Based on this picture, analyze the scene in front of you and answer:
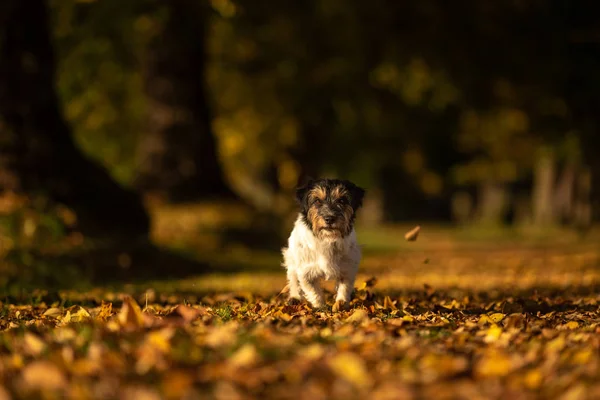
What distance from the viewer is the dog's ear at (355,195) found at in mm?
7566

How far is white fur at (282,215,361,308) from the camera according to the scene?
7.42 meters

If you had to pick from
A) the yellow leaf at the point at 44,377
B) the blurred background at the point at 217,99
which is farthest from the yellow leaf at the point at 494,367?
the blurred background at the point at 217,99

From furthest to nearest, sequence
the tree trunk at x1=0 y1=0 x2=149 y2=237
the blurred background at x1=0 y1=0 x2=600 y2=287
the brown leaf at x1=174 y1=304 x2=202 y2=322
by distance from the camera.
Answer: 1. the blurred background at x1=0 y1=0 x2=600 y2=287
2. the tree trunk at x1=0 y1=0 x2=149 y2=237
3. the brown leaf at x1=174 y1=304 x2=202 y2=322

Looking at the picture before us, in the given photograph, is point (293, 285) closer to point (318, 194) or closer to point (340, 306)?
point (340, 306)

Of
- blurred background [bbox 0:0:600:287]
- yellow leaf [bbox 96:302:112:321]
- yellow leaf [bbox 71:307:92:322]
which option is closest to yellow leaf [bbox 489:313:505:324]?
yellow leaf [bbox 96:302:112:321]

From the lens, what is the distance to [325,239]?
7359 mm

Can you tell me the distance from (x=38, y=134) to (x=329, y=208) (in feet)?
27.3

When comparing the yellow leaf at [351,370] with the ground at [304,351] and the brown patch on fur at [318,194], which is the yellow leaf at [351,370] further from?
the brown patch on fur at [318,194]

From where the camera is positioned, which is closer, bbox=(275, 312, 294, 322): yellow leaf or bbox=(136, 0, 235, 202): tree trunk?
bbox=(275, 312, 294, 322): yellow leaf

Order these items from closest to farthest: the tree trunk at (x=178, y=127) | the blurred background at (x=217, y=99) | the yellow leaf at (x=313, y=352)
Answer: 1. the yellow leaf at (x=313, y=352)
2. the blurred background at (x=217, y=99)
3. the tree trunk at (x=178, y=127)

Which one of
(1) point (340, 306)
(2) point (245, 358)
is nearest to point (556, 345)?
(2) point (245, 358)

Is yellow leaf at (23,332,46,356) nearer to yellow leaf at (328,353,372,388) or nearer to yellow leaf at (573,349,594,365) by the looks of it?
yellow leaf at (328,353,372,388)

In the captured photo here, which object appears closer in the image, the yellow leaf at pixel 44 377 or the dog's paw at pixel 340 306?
the yellow leaf at pixel 44 377

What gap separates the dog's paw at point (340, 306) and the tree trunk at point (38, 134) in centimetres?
745
